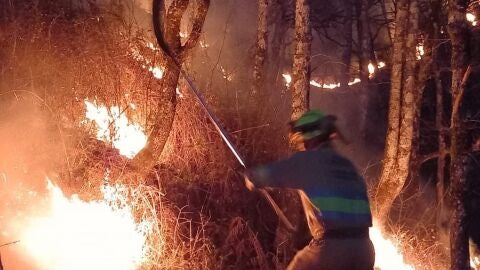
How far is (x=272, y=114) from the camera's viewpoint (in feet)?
35.0

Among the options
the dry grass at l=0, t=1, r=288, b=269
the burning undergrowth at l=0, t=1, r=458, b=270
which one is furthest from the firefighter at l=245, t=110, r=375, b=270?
the dry grass at l=0, t=1, r=288, b=269

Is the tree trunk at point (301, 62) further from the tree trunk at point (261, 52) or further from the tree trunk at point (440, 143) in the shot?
the tree trunk at point (440, 143)

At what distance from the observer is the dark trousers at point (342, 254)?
13.8 ft

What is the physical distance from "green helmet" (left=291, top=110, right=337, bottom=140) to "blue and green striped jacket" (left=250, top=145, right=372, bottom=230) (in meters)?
0.21

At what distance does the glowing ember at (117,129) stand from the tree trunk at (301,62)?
8.40 ft

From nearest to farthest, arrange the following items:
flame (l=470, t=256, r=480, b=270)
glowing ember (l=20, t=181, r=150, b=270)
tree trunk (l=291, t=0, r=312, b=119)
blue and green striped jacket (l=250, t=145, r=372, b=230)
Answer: blue and green striped jacket (l=250, t=145, r=372, b=230) → glowing ember (l=20, t=181, r=150, b=270) → tree trunk (l=291, t=0, r=312, b=119) → flame (l=470, t=256, r=480, b=270)

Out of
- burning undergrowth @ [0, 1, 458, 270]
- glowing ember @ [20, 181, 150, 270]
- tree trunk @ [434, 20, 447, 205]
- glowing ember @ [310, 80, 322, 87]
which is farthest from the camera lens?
glowing ember @ [310, 80, 322, 87]

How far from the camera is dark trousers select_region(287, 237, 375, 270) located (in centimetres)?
419

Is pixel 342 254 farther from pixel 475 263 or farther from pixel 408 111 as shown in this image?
pixel 475 263

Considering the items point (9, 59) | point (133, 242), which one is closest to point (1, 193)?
point (133, 242)

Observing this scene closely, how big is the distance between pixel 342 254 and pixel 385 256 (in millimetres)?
4291

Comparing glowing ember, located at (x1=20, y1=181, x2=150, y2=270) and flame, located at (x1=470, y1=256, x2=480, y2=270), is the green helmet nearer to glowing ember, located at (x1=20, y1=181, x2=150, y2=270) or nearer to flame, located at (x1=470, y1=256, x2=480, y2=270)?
glowing ember, located at (x1=20, y1=181, x2=150, y2=270)

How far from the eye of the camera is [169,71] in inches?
307

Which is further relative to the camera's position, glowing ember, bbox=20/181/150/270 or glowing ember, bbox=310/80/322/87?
glowing ember, bbox=310/80/322/87
